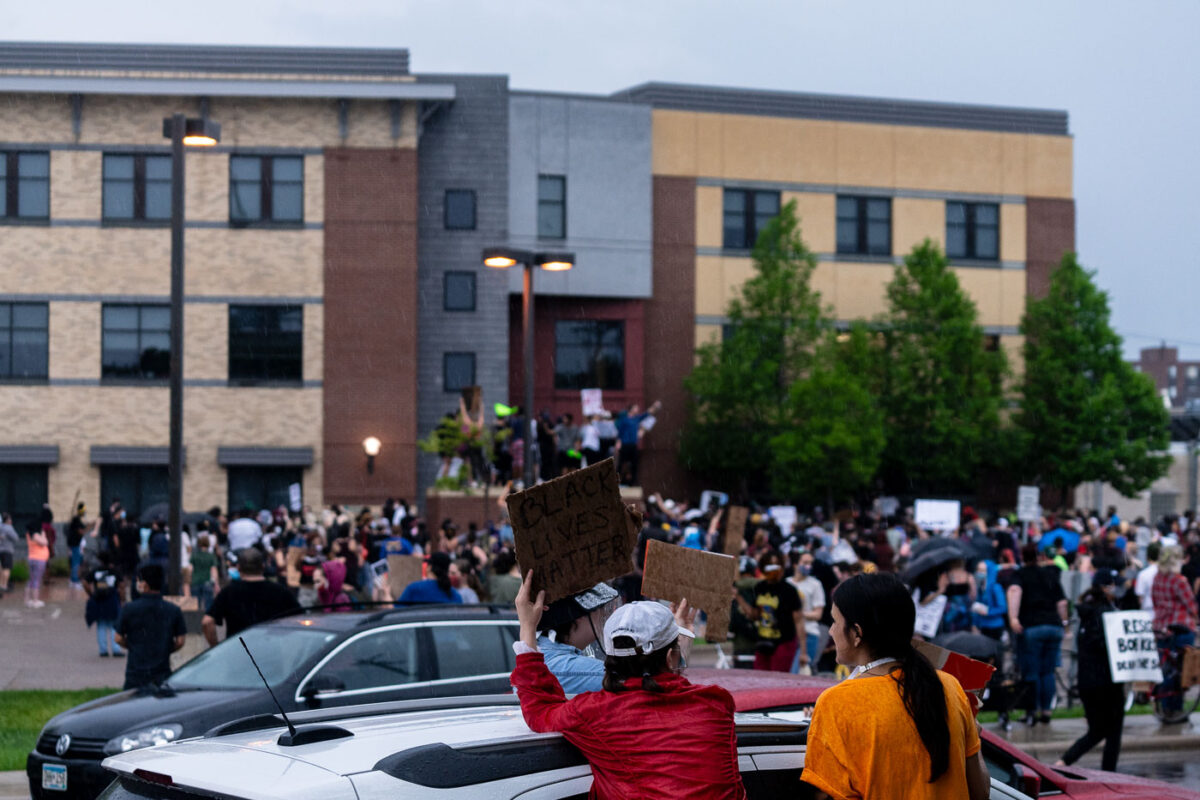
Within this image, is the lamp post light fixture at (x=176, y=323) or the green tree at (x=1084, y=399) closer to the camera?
the lamp post light fixture at (x=176, y=323)

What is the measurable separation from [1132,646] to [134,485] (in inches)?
1176

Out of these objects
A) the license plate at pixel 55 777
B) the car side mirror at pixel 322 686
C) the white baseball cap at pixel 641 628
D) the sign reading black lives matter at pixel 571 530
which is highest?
the sign reading black lives matter at pixel 571 530

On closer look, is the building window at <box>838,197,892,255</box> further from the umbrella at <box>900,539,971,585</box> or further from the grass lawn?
the grass lawn

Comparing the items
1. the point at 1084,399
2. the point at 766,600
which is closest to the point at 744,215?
the point at 1084,399

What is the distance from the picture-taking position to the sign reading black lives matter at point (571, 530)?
4574 mm

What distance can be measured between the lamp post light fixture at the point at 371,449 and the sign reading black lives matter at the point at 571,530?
3275 centimetres

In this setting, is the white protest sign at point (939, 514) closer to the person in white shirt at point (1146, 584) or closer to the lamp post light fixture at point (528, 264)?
the person in white shirt at point (1146, 584)

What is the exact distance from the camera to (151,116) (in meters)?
37.1

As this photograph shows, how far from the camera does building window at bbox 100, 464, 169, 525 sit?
36844mm

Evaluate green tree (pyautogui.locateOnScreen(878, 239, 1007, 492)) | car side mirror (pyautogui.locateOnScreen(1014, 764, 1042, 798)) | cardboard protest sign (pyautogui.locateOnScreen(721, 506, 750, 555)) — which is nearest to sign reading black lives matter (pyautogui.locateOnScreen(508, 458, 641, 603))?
car side mirror (pyautogui.locateOnScreen(1014, 764, 1042, 798))

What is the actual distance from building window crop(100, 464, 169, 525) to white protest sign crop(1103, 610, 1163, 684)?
29069 millimetres

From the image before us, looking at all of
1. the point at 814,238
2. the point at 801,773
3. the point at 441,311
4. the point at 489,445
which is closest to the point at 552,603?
the point at 801,773

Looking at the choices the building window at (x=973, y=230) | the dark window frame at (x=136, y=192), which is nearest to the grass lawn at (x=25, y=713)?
the dark window frame at (x=136, y=192)

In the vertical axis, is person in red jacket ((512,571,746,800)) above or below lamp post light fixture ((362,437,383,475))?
above
